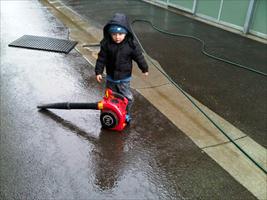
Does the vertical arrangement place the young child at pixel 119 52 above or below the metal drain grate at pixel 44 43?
above

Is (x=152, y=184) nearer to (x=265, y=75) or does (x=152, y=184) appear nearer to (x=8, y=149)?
(x=8, y=149)

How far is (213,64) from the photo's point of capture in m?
Result: 6.65

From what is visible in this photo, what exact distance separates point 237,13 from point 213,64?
2787 millimetres

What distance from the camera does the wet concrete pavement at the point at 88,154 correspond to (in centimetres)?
346

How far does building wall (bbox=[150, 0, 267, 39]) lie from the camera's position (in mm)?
8102

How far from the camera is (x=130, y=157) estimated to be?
13.0 feet

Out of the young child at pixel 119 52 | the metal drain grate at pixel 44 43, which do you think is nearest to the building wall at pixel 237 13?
the metal drain grate at pixel 44 43

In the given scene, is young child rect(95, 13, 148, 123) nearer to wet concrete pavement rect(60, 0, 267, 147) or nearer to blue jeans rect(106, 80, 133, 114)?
blue jeans rect(106, 80, 133, 114)

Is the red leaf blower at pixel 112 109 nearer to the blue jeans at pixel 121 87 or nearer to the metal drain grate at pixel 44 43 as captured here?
the blue jeans at pixel 121 87

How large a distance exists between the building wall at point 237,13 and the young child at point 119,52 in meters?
5.33

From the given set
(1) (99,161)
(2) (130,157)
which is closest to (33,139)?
(1) (99,161)

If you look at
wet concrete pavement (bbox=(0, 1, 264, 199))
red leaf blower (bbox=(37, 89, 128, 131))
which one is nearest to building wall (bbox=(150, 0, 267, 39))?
wet concrete pavement (bbox=(0, 1, 264, 199))

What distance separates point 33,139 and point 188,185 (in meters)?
2.08

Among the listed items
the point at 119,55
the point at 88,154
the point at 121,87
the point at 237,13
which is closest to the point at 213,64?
the point at 237,13
